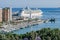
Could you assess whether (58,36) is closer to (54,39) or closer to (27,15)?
(54,39)

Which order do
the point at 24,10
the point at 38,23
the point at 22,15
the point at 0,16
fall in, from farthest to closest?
the point at 24,10, the point at 22,15, the point at 38,23, the point at 0,16

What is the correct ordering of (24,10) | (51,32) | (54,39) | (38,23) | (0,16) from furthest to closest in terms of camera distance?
(24,10) → (38,23) → (0,16) → (51,32) → (54,39)

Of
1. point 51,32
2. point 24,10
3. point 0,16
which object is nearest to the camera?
point 51,32

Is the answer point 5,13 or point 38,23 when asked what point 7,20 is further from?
point 38,23

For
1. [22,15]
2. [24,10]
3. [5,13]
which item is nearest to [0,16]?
[5,13]

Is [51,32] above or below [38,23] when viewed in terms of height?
above

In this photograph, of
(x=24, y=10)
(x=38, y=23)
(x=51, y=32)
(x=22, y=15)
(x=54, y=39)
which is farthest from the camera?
(x=24, y=10)

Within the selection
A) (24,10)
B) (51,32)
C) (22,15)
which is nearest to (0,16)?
(22,15)

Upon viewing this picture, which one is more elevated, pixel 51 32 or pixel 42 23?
pixel 51 32

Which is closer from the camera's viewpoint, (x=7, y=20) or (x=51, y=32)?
(x=51, y=32)
